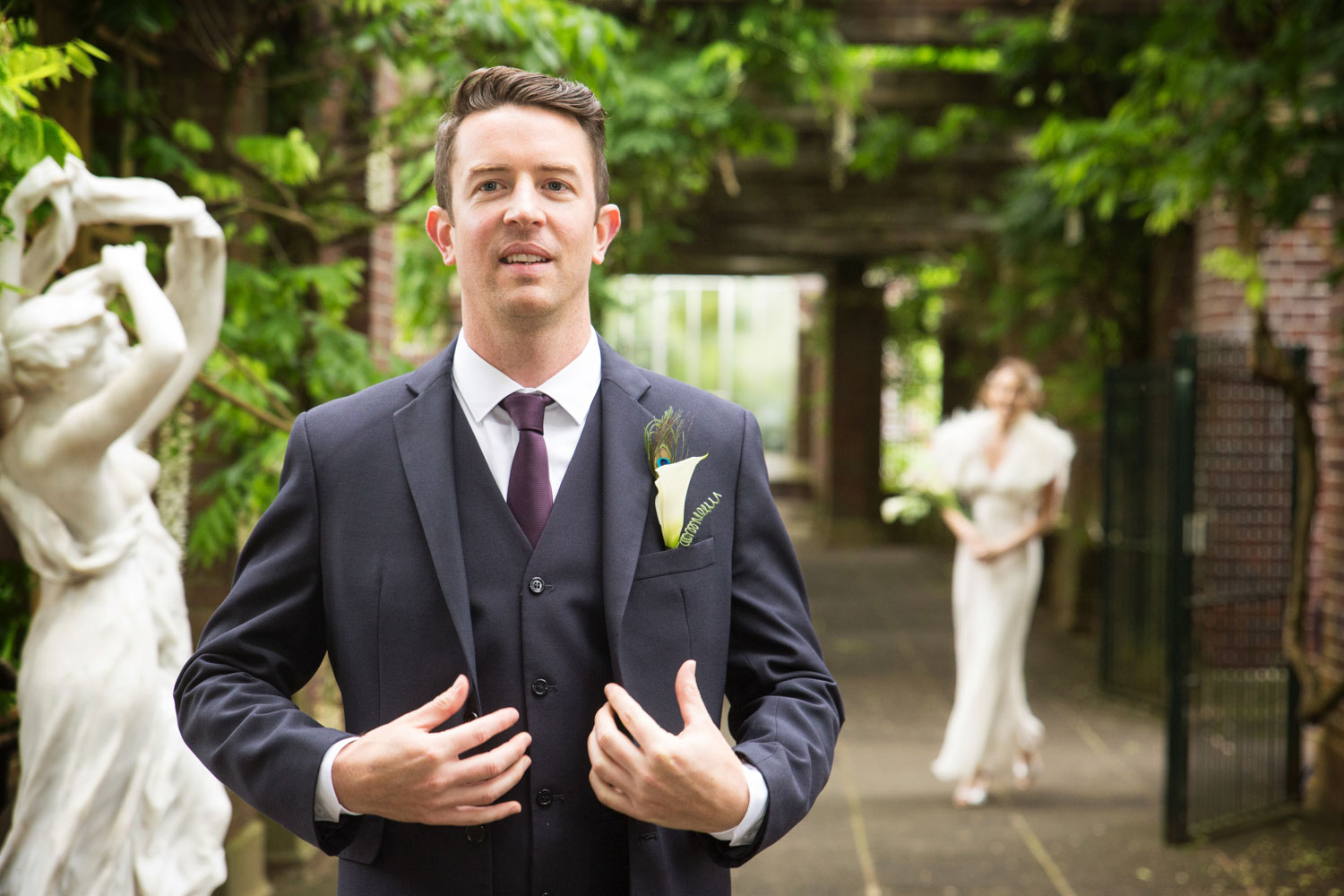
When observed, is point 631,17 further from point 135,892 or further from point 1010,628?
point 135,892

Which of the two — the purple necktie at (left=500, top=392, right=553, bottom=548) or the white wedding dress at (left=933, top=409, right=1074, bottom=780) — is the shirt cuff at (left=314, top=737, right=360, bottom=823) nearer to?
the purple necktie at (left=500, top=392, right=553, bottom=548)

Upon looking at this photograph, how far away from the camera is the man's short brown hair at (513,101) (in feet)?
5.89

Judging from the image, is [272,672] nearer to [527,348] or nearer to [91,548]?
[527,348]

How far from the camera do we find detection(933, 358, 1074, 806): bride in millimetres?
7023

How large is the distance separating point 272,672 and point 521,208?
0.74 m

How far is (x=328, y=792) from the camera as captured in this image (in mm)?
1720

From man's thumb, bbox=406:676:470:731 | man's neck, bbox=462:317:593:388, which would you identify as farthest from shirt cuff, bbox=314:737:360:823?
man's neck, bbox=462:317:593:388

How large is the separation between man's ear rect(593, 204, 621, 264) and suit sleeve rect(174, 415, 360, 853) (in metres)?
0.50

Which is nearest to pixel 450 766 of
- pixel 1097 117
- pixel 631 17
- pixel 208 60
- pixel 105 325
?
pixel 105 325

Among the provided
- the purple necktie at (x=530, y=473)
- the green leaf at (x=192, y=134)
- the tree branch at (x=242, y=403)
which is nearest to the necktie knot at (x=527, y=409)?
the purple necktie at (x=530, y=473)

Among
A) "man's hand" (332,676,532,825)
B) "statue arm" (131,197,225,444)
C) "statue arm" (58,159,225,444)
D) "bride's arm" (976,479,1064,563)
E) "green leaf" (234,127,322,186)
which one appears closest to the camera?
"man's hand" (332,676,532,825)

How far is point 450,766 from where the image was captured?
160cm

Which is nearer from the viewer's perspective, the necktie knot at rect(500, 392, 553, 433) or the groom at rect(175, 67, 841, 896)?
the groom at rect(175, 67, 841, 896)

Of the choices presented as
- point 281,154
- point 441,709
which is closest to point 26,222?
point 281,154
